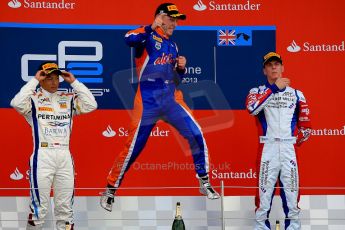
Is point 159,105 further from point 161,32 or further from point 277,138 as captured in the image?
point 277,138

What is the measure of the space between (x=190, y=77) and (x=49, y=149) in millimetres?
1366

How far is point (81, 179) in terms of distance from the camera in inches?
296

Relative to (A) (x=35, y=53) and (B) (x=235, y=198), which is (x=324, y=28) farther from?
(A) (x=35, y=53)

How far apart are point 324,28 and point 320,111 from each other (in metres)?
0.63

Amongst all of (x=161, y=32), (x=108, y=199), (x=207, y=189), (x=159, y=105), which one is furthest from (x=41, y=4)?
(x=207, y=189)

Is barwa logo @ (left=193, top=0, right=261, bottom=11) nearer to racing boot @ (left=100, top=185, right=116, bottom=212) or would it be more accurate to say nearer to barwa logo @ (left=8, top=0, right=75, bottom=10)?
barwa logo @ (left=8, top=0, right=75, bottom=10)

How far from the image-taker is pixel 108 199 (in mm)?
7340

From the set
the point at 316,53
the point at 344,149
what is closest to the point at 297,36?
the point at 316,53

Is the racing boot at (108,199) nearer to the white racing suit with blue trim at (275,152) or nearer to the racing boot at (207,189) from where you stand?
the racing boot at (207,189)

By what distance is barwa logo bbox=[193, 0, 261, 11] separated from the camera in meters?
7.60

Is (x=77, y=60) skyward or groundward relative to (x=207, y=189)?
skyward

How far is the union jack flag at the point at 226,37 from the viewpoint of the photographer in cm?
758

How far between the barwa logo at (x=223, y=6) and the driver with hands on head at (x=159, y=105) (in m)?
0.30

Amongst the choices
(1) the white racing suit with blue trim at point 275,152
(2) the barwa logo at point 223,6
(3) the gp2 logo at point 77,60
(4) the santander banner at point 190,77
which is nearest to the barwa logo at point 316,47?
(4) the santander banner at point 190,77
